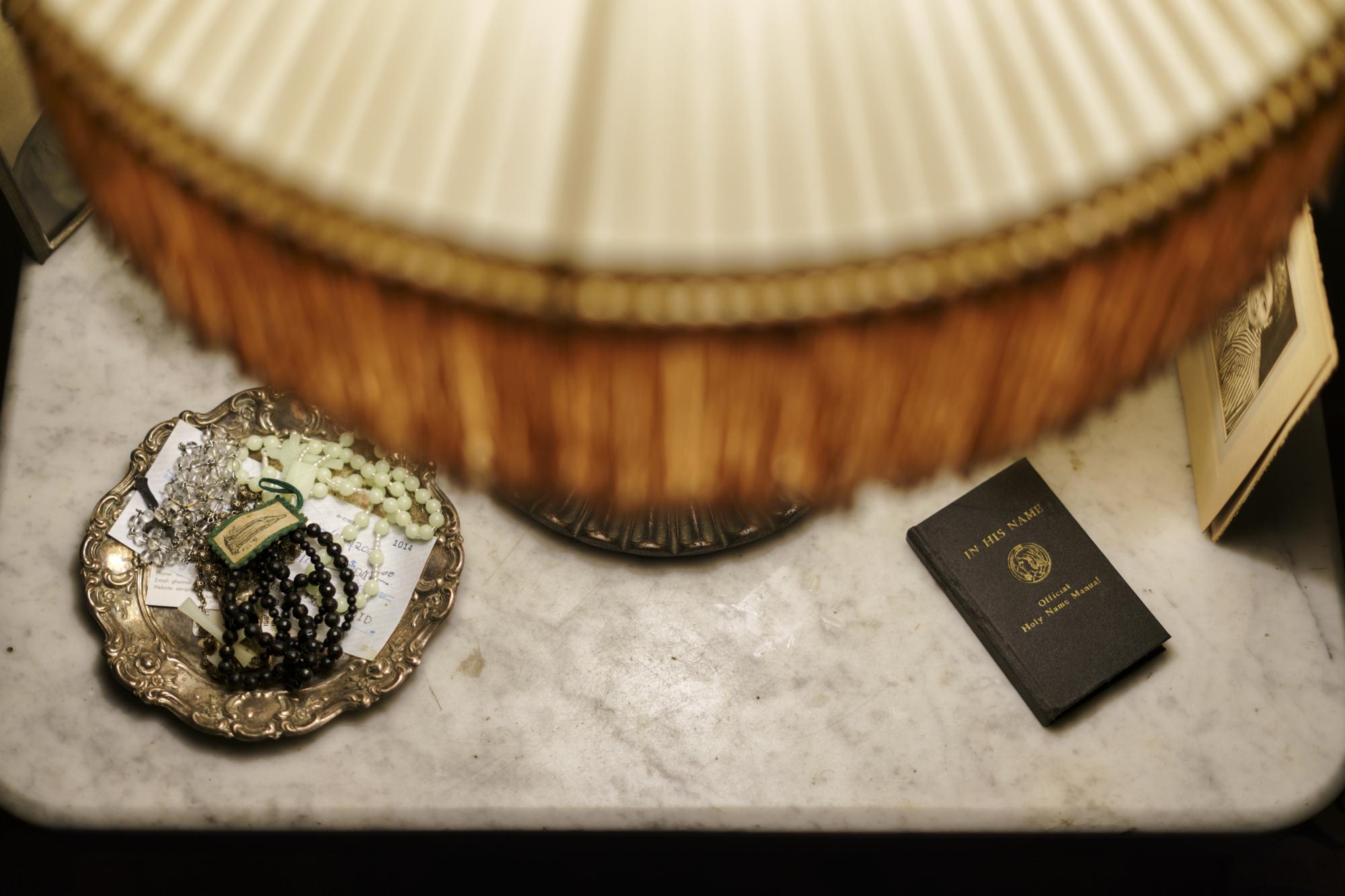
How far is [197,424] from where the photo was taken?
83 cm

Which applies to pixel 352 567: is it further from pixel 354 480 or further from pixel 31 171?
A: pixel 31 171

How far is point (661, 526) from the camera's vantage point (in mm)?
811

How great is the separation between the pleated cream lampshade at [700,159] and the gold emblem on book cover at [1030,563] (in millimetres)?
598

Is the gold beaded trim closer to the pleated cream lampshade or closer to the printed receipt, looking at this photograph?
the pleated cream lampshade

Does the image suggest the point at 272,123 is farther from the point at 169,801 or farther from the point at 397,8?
the point at 169,801

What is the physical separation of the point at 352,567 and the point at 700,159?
A: 2.13 ft

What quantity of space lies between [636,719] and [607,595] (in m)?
0.09

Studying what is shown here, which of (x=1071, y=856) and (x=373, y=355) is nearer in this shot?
(x=373, y=355)

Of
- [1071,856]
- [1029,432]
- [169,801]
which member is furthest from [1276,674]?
[169,801]

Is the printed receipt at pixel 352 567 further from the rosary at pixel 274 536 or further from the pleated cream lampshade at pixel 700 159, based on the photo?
the pleated cream lampshade at pixel 700 159

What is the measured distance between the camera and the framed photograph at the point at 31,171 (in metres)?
0.83

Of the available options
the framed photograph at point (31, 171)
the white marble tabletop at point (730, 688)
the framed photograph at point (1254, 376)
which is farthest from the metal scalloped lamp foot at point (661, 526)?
the framed photograph at point (31, 171)

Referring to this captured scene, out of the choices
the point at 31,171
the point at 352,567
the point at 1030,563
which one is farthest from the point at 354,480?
the point at 1030,563

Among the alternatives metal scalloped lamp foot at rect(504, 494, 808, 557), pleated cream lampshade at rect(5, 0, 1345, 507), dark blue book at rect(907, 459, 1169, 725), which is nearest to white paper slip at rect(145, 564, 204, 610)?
metal scalloped lamp foot at rect(504, 494, 808, 557)
